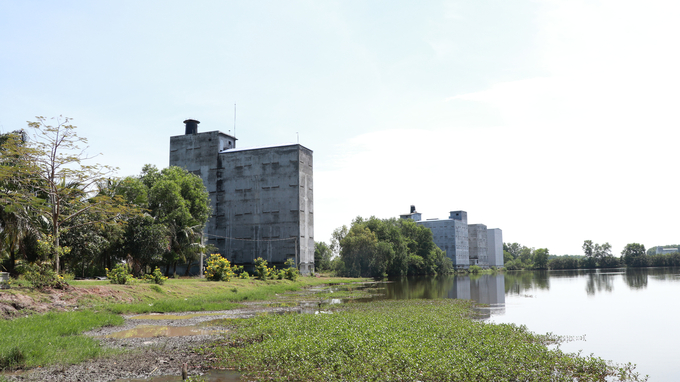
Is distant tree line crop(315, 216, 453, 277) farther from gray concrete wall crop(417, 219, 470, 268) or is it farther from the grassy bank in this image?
the grassy bank

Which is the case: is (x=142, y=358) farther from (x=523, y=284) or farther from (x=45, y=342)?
(x=523, y=284)

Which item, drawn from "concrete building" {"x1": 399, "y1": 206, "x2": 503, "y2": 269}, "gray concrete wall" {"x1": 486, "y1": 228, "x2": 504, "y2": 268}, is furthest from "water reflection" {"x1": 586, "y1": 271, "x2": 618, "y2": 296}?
"gray concrete wall" {"x1": 486, "y1": 228, "x2": 504, "y2": 268}

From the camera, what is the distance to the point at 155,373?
9.88m

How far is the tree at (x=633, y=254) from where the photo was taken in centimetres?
12743

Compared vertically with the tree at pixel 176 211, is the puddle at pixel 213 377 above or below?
below

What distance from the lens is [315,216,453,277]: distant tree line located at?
260 ft

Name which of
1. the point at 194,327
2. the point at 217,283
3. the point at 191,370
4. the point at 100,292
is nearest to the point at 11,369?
the point at 191,370

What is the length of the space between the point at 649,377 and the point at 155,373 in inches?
457

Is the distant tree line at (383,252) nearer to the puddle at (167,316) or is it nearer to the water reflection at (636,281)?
the water reflection at (636,281)

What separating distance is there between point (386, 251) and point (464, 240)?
220 ft

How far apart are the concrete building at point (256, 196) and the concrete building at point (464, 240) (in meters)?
68.4

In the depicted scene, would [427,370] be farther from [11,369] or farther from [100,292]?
[100,292]

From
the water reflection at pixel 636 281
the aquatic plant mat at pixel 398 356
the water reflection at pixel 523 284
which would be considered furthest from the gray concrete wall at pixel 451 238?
the aquatic plant mat at pixel 398 356

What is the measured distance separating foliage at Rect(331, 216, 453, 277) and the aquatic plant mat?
65520 mm
